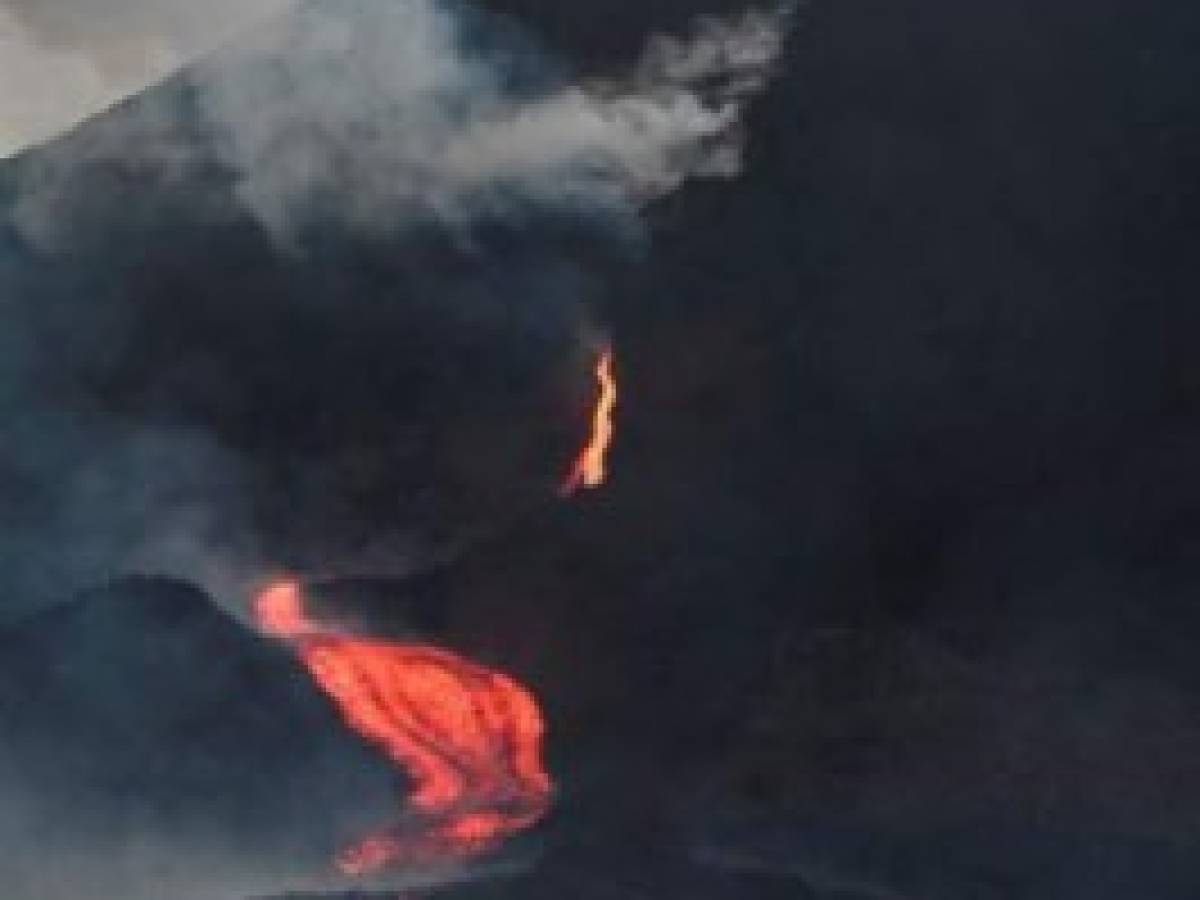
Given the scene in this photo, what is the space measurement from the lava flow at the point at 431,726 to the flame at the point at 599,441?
7.09ft

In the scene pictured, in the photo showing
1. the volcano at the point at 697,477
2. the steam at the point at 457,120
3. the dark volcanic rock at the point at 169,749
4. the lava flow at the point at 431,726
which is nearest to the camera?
Answer: the volcano at the point at 697,477

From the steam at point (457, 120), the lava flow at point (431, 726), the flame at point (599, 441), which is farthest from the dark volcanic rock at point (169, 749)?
the steam at point (457, 120)

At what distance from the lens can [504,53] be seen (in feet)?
69.9

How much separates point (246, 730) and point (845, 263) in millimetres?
8003

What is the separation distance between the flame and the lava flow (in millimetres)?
2161

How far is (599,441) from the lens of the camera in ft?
68.7

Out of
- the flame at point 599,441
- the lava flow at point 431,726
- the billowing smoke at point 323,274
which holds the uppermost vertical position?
the billowing smoke at point 323,274

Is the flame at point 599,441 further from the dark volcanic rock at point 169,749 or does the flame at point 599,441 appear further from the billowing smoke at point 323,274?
the dark volcanic rock at point 169,749

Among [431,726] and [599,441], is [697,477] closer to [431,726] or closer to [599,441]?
[599,441]

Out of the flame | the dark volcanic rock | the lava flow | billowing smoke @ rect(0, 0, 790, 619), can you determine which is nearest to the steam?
billowing smoke @ rect(0, 0, 790, 619)

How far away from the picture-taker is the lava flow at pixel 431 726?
19.4 metres

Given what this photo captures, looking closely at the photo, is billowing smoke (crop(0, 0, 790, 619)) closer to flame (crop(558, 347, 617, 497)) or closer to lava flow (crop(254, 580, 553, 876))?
flame (crop(558, 347, 617, 497))

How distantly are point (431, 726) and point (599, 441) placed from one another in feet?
11.3

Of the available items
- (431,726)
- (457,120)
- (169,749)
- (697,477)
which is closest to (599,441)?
(697,477)
